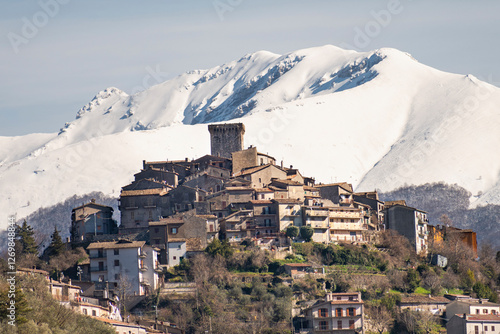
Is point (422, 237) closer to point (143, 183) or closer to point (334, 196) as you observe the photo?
point (334, 196)

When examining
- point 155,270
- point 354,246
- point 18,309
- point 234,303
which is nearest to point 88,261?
point 155,270

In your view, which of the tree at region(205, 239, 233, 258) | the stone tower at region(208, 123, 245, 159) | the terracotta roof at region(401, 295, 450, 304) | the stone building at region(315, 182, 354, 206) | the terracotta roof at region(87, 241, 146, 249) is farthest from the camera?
the stone tower at region(208, 123, 245, 159)

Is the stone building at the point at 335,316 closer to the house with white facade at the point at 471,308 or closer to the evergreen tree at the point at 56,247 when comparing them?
the house with white facade at the point at 471,308

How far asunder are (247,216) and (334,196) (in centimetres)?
1537

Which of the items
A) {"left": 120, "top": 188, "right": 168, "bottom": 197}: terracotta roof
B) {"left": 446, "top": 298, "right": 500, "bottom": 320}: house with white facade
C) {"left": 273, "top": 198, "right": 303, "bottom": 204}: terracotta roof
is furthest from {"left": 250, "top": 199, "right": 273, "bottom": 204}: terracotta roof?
{"left": 446, "top": 298, "right": 500, "bottom": 320}: house with white facade

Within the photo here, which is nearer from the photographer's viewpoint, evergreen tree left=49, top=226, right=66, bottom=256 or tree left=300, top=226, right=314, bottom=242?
evergreen tree left=49, top=226, right=66, bottom=256

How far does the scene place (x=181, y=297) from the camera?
89188 millimetres

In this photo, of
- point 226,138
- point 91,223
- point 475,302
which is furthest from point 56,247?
point 226,138

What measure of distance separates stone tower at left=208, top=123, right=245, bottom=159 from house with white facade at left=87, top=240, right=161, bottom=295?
45023mm

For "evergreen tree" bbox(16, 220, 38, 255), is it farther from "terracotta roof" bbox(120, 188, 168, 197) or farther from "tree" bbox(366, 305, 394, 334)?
"tree" bbox(366, 305, 394, 334)

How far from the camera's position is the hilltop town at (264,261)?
86.4 meters

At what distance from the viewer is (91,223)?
346ft

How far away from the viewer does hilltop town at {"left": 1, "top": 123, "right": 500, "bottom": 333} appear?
86.4m

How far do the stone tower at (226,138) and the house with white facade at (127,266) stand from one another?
148ft
